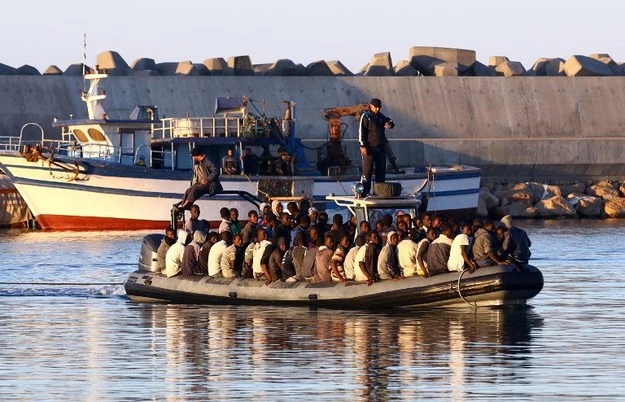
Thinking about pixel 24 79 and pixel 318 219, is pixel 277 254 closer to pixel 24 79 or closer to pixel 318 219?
pixel 318 219

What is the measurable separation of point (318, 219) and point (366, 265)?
9.84ft

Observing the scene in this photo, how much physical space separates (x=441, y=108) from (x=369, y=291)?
117 ft

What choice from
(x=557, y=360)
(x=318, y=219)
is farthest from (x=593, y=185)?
(x=557, y=360)

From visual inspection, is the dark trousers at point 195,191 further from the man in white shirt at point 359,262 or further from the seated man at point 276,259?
the man in white shirt at point 359,262

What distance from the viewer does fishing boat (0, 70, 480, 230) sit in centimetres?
4769

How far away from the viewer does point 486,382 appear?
1911 cm

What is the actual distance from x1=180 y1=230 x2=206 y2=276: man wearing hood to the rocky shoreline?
2780 centimetres

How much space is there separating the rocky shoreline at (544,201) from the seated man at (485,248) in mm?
29967

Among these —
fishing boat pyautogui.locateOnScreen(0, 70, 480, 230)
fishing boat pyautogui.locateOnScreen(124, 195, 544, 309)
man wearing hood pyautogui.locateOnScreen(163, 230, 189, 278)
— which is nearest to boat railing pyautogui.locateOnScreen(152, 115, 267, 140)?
fishing boat pyautogui.locateOnScreen(0, 70, 480, 230)

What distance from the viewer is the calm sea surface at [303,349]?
61.5ft

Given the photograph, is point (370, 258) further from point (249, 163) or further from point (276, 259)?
point (249, 163)

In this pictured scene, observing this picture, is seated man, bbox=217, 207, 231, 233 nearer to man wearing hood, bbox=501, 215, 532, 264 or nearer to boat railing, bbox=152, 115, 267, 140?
man wearing hood, bbox=501, 215, 532, 264

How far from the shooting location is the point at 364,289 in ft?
85.9

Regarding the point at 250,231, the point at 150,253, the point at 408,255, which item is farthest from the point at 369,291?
the point at 150,253
